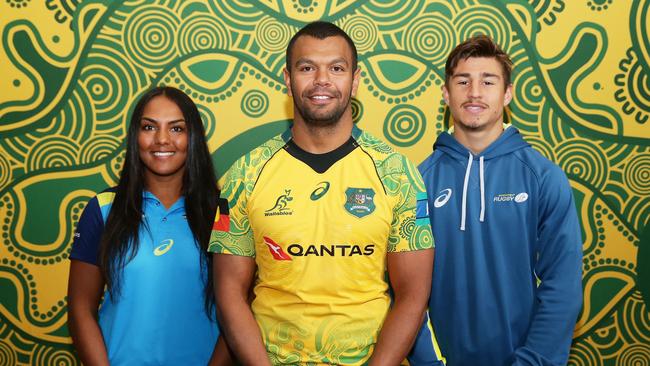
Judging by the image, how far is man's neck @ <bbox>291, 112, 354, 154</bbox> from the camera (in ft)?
5.56

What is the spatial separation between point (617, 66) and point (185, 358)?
2.10m

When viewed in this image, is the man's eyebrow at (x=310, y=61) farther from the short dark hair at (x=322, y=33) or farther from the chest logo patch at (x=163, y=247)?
the chest logo patch at (x=163, y=247)

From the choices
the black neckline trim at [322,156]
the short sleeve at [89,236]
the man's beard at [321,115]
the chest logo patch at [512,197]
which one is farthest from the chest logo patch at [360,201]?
the short sleeve at [89,236]

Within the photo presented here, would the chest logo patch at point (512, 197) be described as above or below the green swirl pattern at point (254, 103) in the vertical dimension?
below

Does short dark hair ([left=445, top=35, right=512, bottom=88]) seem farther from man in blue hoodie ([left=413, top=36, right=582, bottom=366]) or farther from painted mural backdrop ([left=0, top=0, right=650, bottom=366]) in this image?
painted mural backdrop ([left=0, top=0, right=650, bottom=366])

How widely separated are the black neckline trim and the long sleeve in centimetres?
61

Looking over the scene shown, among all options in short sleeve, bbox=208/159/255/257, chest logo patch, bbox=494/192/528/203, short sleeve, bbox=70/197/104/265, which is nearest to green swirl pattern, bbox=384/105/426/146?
chest logo patch, bbox=494/192/528/203

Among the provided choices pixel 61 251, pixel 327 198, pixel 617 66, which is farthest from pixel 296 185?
pixel 617 66

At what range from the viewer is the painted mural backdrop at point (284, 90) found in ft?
8.20

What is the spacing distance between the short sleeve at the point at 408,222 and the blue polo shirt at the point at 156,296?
63 cm

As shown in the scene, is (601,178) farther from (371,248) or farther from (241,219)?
(241,219)

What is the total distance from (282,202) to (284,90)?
1002 millimetres

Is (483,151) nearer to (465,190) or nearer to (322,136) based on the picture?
(465,190)

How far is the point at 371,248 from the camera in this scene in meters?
1.62
